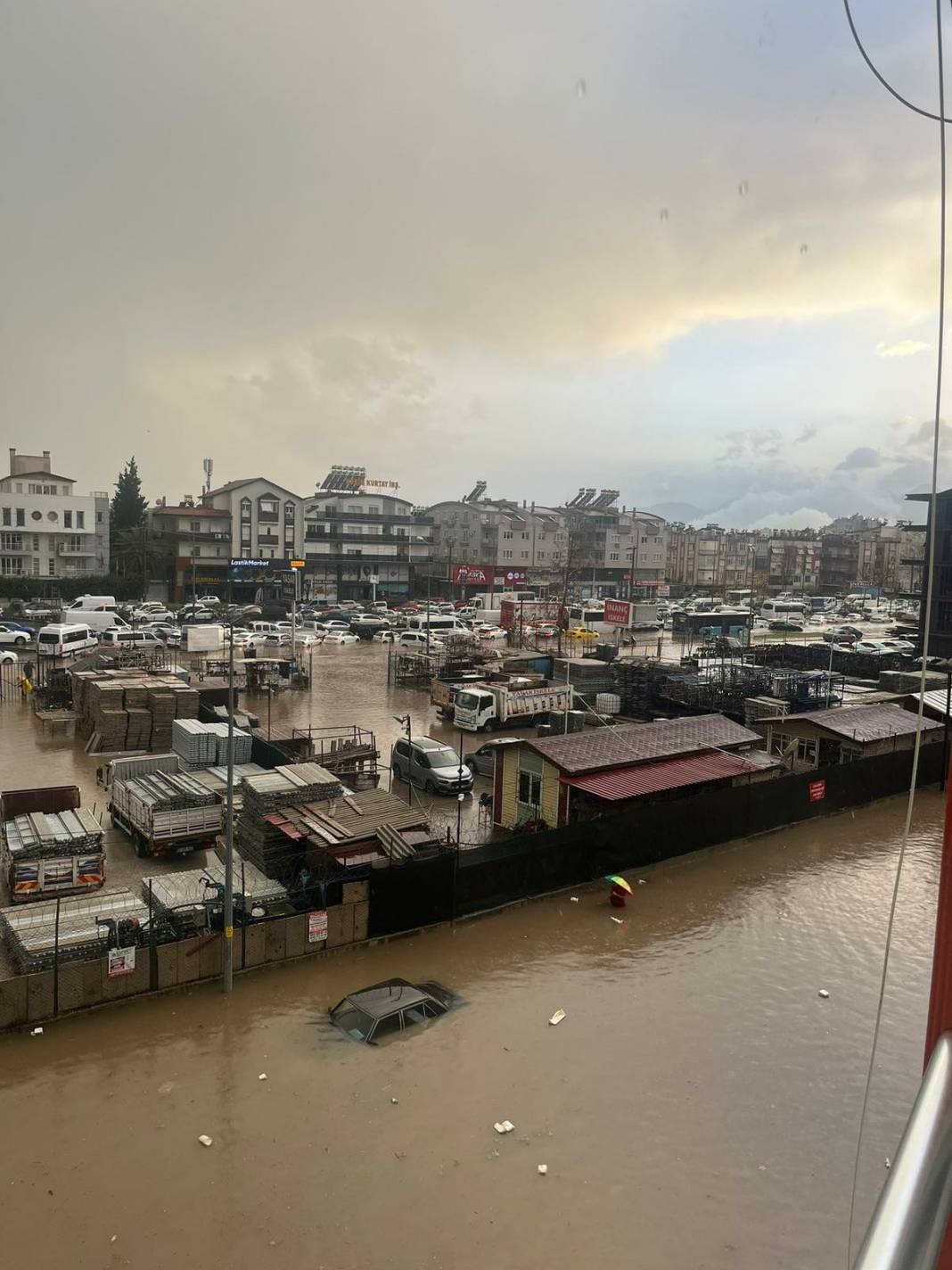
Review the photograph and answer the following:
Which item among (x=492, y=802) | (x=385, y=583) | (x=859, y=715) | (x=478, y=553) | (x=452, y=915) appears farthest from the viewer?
(x=478, y=553)

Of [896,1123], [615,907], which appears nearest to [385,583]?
[615,907]

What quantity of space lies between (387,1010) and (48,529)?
54725mm

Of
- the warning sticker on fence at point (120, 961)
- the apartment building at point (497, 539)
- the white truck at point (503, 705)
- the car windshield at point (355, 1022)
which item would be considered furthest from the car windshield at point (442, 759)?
the apartment building at point (497, 539)

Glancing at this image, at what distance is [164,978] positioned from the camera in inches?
384

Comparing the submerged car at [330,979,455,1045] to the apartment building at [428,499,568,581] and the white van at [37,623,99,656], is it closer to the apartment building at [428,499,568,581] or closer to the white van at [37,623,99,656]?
the white van at [37,623,99,656]

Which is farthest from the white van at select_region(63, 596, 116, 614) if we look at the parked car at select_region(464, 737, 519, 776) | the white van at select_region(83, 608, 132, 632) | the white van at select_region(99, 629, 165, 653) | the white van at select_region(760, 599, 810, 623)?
the white van at select_region(760, 599, 810, 623)

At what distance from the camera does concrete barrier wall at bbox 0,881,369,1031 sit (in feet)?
Result: 29.4

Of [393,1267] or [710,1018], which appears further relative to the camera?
[710,1018]

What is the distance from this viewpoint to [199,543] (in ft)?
196

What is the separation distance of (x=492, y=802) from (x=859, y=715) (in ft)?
31.8

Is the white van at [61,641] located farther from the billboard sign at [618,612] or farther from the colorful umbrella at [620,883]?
the colorful umbrella at [620,883]

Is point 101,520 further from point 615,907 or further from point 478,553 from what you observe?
point 615,907

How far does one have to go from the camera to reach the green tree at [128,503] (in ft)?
222

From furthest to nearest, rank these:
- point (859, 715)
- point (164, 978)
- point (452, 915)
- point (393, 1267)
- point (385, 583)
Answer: point (385, 583) → point (859, 715) → point (452, 915) → point (164, 978) → point (393, 1267)
